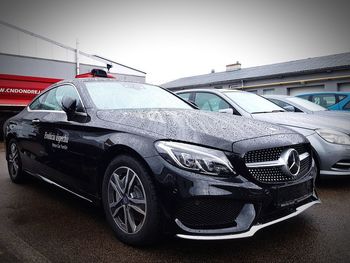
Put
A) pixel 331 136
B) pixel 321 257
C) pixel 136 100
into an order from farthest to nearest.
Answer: pixel 331 136
pixel 136 100
pixel 321 257

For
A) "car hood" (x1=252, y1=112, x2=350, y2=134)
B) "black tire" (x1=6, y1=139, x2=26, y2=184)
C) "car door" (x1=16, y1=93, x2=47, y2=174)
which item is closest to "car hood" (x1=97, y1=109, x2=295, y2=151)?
"car door" (x1=16, y1=93, x2=47, y2=174)

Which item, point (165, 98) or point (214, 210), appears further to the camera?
point (165, 98)

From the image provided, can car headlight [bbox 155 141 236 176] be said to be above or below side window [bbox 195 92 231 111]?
below

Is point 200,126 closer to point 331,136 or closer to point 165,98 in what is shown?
point 165,98

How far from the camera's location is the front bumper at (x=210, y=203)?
2.01m

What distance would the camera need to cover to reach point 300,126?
13.8 ft

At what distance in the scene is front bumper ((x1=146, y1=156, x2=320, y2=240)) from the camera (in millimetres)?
2006

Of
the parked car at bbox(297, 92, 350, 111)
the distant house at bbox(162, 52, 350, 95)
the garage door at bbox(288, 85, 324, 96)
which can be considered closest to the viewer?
the parked car at bbox(297, 92, 350, 111)

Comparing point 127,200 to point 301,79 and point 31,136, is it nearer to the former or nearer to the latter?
point 31,136

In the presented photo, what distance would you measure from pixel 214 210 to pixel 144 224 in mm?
524

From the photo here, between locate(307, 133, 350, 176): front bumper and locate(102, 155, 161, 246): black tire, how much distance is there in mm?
2697

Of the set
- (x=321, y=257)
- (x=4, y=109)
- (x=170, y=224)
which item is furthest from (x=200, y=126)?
(x=4, y=109)

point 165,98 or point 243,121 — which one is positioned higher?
point 165,98

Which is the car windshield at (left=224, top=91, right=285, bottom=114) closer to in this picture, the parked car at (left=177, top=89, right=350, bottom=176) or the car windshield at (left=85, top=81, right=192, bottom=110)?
the parked car at (left=177, top=89, right=350, bottom=176)
